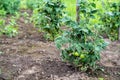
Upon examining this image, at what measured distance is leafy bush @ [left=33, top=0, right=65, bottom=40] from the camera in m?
7.32

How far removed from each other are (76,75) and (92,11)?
1087mm

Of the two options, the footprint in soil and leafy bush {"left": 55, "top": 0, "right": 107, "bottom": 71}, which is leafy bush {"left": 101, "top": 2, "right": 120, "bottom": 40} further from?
the footprint in soil

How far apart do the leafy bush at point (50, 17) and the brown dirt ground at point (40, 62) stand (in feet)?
0.89

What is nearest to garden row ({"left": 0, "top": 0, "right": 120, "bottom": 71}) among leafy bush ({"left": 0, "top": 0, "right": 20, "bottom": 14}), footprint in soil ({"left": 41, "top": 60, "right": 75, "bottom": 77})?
leafy bush ({"left": 0, "top": 0, "right": 20, "bottom": 14})

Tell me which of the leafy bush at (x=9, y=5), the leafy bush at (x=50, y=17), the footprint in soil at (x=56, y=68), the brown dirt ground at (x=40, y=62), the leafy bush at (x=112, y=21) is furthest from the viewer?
the leafy bush at (x=9, y=5)

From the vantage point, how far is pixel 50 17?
293 inches

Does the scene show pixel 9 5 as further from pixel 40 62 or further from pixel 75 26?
pixel 75 26

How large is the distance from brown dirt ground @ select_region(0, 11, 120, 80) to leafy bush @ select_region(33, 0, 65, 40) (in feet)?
0.89

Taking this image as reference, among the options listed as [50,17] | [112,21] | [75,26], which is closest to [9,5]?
[50,17]

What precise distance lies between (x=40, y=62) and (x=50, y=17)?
1.82 m

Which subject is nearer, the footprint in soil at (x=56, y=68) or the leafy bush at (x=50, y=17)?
the footprint in soil at (x=56, y=68)

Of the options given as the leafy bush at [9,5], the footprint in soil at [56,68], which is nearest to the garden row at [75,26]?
the leafy bush at [9,5]

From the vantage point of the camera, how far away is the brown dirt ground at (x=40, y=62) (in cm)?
536

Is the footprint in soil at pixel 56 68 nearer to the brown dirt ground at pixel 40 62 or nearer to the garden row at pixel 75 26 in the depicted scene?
the brown dirt ground at pixel 40 62
